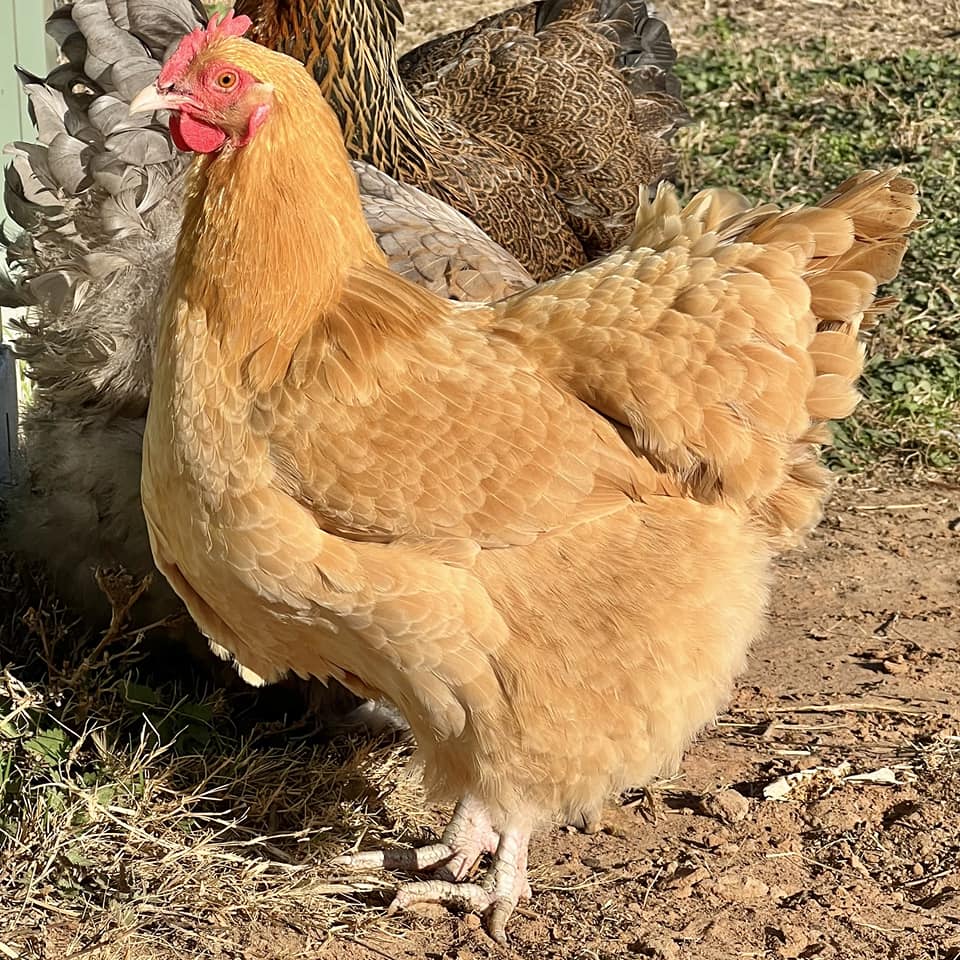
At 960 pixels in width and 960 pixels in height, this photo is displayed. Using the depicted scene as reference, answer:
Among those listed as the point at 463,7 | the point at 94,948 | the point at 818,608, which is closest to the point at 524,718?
the point at 94,948

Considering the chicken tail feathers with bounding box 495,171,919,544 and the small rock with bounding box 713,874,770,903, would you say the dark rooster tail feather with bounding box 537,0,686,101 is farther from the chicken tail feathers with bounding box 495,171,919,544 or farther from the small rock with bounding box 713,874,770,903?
the small rock with bounding box 713,874,770,903

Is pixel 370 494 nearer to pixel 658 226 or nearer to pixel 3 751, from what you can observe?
pixel 658 226

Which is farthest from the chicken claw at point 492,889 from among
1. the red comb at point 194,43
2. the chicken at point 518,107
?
the chicken at point 518,107

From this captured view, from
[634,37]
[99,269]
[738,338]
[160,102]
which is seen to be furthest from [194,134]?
[634,37]

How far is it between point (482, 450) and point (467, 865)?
1.13m

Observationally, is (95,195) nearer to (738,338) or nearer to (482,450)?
A: (482,450)

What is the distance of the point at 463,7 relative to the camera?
1003cm

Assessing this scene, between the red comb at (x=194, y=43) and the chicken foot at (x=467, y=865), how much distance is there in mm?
1673

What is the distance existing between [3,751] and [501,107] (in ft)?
10.4

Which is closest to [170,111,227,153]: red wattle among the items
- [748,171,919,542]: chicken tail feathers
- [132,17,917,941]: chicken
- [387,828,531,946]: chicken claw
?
[132,17,917,941]: chicken

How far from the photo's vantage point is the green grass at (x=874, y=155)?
5.43 m

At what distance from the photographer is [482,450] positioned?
2.67 m

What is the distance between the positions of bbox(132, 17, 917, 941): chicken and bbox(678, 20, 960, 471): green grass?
81.4 inches

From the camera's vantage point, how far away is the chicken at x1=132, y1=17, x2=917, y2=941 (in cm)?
256
